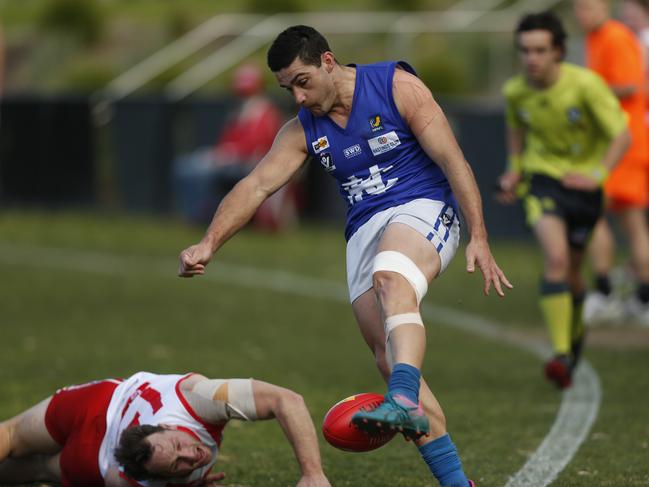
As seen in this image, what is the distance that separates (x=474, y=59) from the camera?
23.4 metres

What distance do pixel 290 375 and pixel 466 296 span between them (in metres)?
4.44

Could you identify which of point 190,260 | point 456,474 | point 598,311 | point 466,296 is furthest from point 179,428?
point 466,296

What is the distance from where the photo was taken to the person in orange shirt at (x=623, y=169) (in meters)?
11.2

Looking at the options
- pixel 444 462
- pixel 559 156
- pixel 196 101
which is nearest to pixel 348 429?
pixel 444 462

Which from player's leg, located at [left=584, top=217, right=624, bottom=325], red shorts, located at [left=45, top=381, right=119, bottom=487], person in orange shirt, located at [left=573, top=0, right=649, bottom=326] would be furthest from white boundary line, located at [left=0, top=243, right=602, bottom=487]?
red shorts, located at [left=45, top=381, right=119, bottom=487]

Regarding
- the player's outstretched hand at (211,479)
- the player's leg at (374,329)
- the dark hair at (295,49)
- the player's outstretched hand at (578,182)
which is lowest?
the player's outstretched hand at (211,479)

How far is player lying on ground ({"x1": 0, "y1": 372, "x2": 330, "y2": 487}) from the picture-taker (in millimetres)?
5918

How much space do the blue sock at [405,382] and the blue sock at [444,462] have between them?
0.46m

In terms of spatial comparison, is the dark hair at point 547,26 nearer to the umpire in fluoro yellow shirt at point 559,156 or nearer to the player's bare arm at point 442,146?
the umpire in fluoro yellow shirt at point 559,156

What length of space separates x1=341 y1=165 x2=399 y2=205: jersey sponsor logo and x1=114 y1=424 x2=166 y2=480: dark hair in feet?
4.41

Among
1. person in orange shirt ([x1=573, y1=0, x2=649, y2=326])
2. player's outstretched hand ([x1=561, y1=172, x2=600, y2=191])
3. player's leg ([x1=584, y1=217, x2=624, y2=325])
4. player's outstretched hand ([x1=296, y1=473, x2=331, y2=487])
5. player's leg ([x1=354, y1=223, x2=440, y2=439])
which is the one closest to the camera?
player's leg ([x1=354, y1=223, x2=440, y2=439])

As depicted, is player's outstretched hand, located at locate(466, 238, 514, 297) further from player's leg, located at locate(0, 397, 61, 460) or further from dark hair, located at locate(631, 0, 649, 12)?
dark hair, located at locate(631, 0, 649, 12)

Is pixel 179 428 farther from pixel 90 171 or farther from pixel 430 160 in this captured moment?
pixel 90 171

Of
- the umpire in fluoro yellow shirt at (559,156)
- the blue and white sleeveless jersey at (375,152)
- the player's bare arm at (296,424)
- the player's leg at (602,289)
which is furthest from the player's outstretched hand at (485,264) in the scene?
the player's leg at (602,289)
